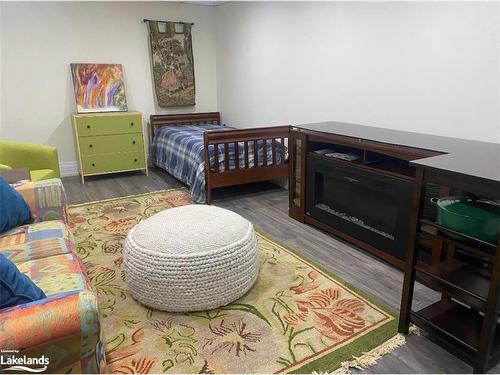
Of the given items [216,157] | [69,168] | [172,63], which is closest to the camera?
[216,157]

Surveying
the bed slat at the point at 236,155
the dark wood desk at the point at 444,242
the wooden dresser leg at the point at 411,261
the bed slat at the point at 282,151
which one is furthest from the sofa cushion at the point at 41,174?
the wooden dresser leg at the point at 411,261

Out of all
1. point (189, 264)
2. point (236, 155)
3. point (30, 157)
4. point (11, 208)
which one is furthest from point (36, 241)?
point (236, 155)

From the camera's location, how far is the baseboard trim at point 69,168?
15.7 ft

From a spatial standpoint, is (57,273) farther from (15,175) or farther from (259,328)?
(15,175)

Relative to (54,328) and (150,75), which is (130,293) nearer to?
(54,328)

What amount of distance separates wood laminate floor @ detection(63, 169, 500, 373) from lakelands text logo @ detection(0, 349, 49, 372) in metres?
1.26

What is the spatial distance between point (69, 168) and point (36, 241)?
3262mm

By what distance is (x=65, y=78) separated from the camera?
15.0ft

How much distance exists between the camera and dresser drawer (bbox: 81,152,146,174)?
4.50m

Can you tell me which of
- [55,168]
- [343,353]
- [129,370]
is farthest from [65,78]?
[343,353]

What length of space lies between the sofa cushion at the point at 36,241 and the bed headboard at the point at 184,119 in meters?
3.21

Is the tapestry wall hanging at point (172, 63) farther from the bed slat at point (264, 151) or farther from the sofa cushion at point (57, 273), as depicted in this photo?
the sofa cushion at point (57, 273)

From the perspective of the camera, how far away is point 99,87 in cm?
470

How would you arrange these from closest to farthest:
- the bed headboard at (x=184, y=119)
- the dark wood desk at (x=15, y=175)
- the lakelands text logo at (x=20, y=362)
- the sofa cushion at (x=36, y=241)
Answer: the lakelands text logo at (x=20, y=362) → the sofa cushion at (x=36, y=241) → the dark wood desk at (x=15, y=175) → the bed headboard at (x=184, y=119)
